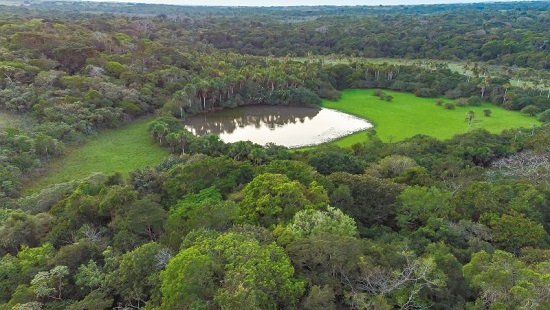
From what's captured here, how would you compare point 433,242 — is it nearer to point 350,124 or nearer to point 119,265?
point 119,265

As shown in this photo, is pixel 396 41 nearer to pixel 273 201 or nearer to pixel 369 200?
pixel 369 200

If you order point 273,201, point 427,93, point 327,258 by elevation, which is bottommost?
point 427,93

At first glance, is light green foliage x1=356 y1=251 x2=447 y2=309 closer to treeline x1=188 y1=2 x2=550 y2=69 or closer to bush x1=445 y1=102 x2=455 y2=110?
bush x1=445 y1=102 x2=455 y2=110

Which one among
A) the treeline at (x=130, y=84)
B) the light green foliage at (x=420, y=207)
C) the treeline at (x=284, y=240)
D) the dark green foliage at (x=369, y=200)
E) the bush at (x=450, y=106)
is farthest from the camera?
the bush at (x=450, y=106)

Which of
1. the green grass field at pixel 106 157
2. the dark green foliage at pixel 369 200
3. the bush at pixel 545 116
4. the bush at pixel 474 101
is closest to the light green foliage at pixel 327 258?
the dark green foliage at pixel 369 200

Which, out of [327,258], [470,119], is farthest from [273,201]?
[470,119]

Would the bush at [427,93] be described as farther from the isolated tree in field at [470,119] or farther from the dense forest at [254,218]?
the dense forest at [254,218]
